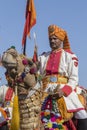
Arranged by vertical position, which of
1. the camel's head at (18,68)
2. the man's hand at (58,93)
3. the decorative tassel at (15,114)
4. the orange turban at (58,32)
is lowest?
the decorative tassel at (15,114)

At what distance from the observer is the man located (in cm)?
679

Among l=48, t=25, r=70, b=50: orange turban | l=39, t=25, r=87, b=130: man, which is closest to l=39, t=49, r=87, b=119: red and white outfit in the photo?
l=39, t=25, r=87, b=130: man

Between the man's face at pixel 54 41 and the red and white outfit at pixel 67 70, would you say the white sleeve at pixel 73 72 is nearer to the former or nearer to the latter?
the red and white outfit at pixel 67 70

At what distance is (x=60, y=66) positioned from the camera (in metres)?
7.11

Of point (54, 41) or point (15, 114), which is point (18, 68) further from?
point (54, 41)

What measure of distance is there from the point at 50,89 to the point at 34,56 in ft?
5.77

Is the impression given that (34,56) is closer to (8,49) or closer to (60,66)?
(8,49)

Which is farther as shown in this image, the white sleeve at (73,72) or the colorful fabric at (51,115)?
the white sleeve at (73,72)

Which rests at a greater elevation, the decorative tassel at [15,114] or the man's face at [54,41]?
the man's face at [54,41]

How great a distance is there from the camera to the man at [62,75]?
679cm

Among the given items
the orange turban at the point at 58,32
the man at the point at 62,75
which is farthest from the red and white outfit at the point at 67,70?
the orange turban at the point at 58,32

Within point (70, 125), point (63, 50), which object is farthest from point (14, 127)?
point (63, 50)

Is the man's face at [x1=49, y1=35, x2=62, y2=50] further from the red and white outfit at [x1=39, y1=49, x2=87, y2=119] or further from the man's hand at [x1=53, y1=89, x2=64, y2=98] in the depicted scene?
the man's hand at [x1=53, y1=89, x2=64, y2=98]

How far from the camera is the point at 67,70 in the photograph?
7.12 meters
